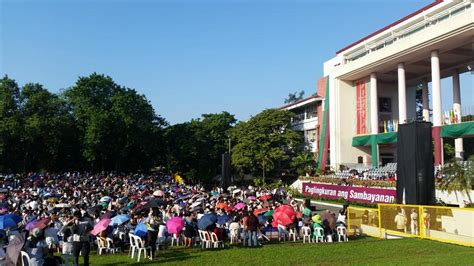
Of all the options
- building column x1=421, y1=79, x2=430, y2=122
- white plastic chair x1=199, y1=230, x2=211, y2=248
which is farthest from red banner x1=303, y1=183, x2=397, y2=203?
building column x1=421, y1=79, x2=430, y2=122

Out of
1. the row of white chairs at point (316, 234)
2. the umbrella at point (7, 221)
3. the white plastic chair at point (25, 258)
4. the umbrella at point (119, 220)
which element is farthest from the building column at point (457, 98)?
the white plastic chair at point (25, 258)

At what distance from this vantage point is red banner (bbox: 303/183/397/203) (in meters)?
23.7

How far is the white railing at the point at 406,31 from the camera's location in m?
31.1

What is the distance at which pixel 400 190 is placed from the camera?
48.0ft

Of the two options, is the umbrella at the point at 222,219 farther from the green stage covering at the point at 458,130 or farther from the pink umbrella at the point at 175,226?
the green stage covering at the point at 458,130

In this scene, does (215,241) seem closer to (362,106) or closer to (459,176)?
(459,176)

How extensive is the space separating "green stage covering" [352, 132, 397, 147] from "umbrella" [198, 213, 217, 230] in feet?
97.2

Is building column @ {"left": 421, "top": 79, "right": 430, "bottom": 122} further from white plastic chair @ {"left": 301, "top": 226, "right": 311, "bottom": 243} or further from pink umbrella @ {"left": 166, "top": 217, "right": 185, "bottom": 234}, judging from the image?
pink umbrella @ {"left": 166, "top": 217, "right": 185, "bottom": 234}

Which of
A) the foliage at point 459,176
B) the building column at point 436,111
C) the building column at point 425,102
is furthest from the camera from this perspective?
the building column at point 425,102

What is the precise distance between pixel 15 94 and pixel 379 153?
4352 cm

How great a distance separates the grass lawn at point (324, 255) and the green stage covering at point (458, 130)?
847 inches

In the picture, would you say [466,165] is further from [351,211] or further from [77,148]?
[77,148]

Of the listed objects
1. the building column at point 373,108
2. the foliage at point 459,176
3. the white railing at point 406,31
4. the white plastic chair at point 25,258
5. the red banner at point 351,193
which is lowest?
the white plastic chair at point 25,258

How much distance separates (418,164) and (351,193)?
46.9ft
